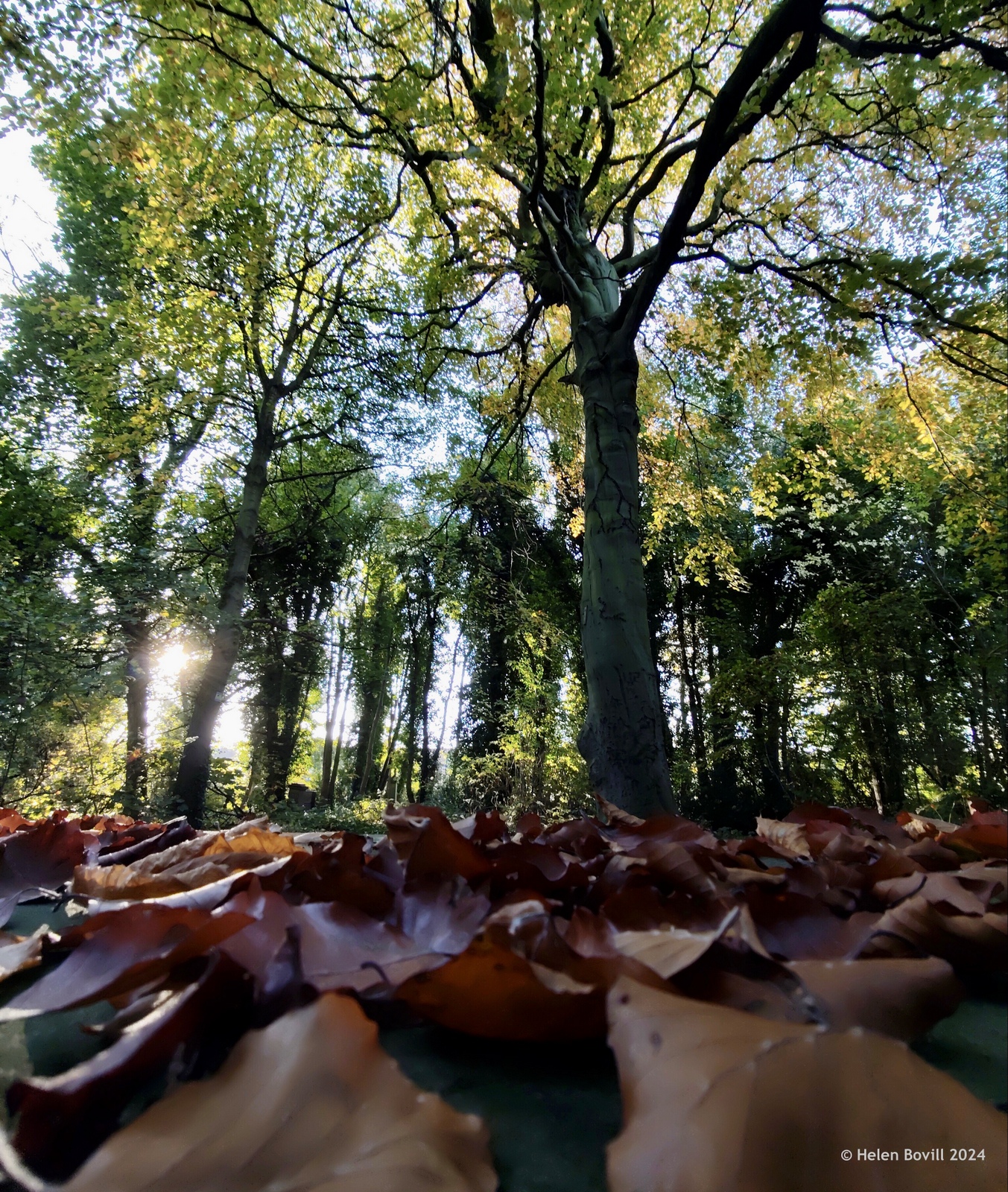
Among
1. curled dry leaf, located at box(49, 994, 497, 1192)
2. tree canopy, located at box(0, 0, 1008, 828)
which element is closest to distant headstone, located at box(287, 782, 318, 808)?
tree canopy, located at box(0, 0, 1008, 828)

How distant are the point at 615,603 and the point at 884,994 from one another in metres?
2.98

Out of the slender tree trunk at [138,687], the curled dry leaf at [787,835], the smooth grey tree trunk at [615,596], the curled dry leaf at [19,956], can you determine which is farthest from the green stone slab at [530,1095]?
the slender tree trunk at [138,687]

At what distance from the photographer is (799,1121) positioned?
276 millimetres

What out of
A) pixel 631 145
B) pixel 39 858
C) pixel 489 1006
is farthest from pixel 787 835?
pixel 631 145

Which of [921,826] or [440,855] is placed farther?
[921,826]

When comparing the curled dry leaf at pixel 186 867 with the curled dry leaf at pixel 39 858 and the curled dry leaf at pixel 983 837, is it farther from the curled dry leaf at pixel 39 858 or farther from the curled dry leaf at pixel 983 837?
the curled dry leaf at pixel 983 837

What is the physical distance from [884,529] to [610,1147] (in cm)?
1189

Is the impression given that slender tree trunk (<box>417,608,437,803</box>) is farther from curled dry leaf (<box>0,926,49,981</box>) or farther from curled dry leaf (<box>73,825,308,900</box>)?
curled dry leaf (<box>0,926,49,981</box>)

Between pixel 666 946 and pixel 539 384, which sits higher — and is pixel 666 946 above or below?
below

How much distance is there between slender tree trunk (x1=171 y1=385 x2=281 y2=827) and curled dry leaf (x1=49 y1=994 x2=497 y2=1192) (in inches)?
304

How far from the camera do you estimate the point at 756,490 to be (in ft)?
22.4

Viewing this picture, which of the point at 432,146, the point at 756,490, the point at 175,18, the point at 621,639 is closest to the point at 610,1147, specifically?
the point at 621,639

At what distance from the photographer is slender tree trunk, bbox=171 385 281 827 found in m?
7.31

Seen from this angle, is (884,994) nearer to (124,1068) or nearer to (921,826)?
(124,1068)
